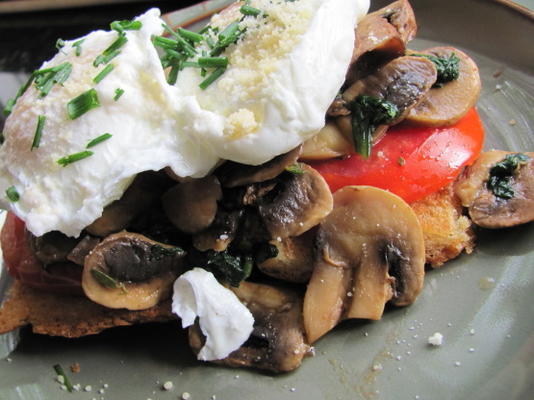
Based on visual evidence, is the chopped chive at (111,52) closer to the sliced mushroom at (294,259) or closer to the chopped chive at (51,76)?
the chopped chive at (51,76)

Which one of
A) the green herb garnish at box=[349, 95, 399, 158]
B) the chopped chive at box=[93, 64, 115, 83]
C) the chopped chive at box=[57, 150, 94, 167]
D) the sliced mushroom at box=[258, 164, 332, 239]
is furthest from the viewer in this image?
the green herb garnish at box=[349, 95, 399, 158]

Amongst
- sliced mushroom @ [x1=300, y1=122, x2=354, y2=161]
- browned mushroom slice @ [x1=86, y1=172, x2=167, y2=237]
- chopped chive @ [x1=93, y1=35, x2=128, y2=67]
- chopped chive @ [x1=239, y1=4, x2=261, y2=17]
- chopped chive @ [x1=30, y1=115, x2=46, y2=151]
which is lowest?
browned mushroom slice @ [x1=86, y1=172, x2=167, y2=237]

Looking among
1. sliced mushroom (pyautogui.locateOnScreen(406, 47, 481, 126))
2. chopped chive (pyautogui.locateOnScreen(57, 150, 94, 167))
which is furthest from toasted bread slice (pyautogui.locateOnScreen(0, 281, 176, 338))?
sliced mushroom (pyautogui.locateOnScreen(406, 47, 481, 126))

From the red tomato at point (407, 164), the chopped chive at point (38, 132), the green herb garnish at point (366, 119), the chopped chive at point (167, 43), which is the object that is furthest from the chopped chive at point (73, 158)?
the green herb garnish at point (366, 119)

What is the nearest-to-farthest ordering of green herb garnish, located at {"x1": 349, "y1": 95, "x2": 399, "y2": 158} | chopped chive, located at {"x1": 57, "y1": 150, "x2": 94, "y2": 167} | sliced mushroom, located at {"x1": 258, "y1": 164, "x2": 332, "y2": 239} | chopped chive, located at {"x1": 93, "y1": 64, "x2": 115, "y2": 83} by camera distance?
chopped chive, located at {"x1": 57, "y1": 150, "x2": 94, "y2": 167}
chopped chive, located at {"x1": 93, "y1": 64, "x2": 115, "y2": 83}
sliced mushroom, located at {"x1": 258, "y1": 164, "x2": 332, "y2": 239}
green herb garnish, located at {"x1": 349, "y1": 95, "x2": 399, "y2": 158}

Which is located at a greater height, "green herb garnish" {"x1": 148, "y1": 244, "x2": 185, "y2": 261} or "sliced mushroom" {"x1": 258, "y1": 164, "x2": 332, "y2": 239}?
"sliced mushroom" {"x1": 258, "y1": 164, "x2": 332, "y2": 239}

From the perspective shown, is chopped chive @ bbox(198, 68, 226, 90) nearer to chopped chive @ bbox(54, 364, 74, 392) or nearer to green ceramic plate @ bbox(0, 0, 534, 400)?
green ceramic plate @ bbox(0, 0, 534, 400)

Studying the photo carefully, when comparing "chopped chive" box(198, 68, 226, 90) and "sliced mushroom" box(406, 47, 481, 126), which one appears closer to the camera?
"chopped chive" box(198, 68, 226, 90)
